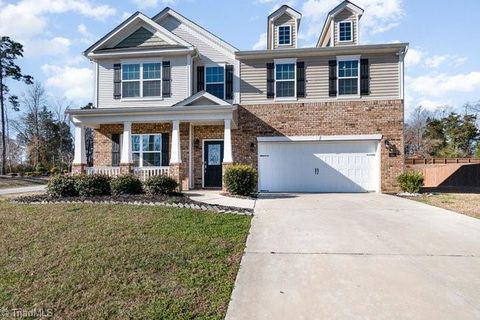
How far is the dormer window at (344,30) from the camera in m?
14.4

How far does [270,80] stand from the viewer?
44.3 feet

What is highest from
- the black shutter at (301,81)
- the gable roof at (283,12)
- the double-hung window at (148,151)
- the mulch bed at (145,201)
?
the gable roof at (283,12)

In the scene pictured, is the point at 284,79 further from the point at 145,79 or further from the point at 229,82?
the point at 145,79

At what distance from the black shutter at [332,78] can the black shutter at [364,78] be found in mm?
1068

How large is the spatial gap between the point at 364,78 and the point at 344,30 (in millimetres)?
2949

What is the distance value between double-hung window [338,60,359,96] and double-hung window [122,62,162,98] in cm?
776

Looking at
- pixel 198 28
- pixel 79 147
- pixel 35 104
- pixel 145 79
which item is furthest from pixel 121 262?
pixel 35 104

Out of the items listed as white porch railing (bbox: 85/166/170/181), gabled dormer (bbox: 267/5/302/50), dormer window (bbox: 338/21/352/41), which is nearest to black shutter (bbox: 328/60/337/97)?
dormer window (bbox: 338/21/352/41)

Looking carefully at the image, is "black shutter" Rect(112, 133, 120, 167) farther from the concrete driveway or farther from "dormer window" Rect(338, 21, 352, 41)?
"dormer window" Rect(338, 21, 352, 41)

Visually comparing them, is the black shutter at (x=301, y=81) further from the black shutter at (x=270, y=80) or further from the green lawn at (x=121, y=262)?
the green lawn at (x=121, y=262)

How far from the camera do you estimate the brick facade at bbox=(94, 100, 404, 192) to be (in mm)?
12993

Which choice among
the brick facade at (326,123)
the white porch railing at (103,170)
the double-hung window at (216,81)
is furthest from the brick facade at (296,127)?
the white porch railing at (103,170)

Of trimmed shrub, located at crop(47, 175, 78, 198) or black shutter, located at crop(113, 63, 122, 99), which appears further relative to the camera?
black shutter, located at crop(113, 63, 122, 99)

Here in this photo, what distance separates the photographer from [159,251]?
486 cm
